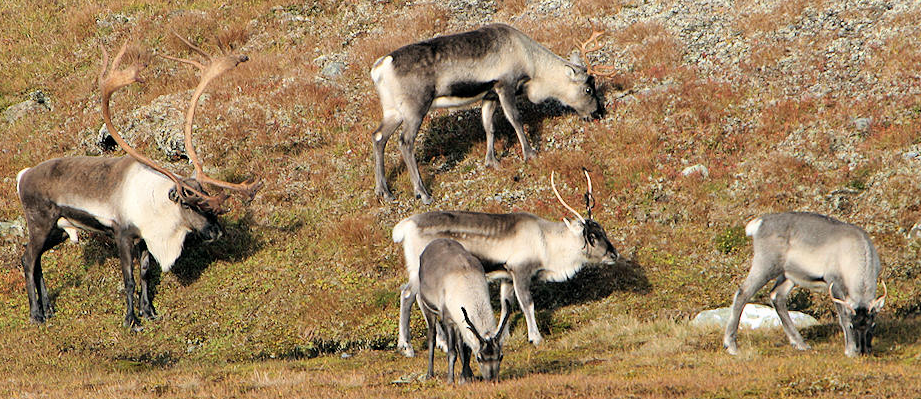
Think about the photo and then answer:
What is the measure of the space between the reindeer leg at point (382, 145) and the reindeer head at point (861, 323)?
918 cm

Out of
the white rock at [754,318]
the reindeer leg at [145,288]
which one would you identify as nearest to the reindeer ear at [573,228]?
the white rock at [754,318]

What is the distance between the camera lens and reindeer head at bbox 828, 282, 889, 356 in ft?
35.8

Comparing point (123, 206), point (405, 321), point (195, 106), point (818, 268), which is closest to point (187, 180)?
point (123, 206)

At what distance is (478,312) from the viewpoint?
10.1 m

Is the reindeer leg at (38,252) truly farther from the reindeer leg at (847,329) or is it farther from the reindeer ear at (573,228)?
the reindeer leg at (847,329)

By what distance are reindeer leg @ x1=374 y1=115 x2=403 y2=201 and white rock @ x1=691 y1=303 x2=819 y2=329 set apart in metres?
6.97

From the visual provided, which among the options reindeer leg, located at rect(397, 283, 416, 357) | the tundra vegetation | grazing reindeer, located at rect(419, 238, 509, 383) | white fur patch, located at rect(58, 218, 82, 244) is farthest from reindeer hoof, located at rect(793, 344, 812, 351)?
white fur patch, located at rect(58, 218, 82, 244)

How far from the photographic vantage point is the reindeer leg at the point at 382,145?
1717 centimetres

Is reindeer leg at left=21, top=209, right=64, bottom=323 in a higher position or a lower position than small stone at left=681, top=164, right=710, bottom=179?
lower

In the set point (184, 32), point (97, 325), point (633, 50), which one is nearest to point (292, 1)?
point (184, 32)

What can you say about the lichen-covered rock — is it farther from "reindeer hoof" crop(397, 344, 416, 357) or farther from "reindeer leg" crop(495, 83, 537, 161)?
"reindeer hoof" crop(397, 344, 416, 357)

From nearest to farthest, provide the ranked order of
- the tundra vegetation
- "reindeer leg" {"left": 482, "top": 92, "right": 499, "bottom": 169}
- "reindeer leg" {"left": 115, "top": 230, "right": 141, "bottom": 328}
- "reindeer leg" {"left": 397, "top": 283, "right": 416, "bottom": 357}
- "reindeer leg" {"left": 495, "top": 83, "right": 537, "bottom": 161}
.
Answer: the tundra vegetation
"reindeer leg" {"left": 397, "top": 283, "right": 416, "bottom": 357}
"reindeer leg" {"left": 115, "top": 230, "right": 141, "bottom": 328}
"reindeer leg" {"left": 495, "top": 83, "right": 537, "bottom": 161}
"reindeer leg" {"left": 482, "top": 92, "right": 499, "bottom": 169}

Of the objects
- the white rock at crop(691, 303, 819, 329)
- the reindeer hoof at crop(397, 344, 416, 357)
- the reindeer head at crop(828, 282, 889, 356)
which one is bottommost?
the reindeer hoof at crop(397, 344, 416, 357)

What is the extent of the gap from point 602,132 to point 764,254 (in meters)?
7.62
